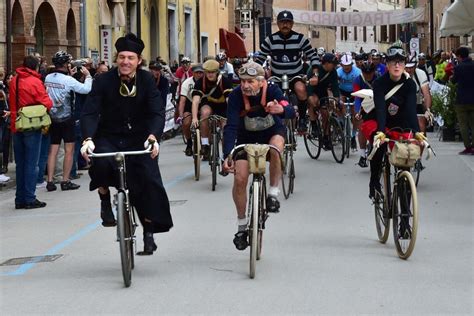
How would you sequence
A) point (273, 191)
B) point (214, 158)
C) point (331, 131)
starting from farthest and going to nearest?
point (331, 131), point (214, 158), point (273, 191)

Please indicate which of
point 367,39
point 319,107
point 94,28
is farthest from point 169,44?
point 367,39

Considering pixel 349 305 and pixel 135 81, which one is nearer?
pixel 349 305

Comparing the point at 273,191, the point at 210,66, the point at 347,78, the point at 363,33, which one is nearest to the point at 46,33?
the point at 347,78

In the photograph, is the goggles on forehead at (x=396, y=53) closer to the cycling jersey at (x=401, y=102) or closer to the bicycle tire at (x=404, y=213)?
the cycling jersey at (x=401, y=102)

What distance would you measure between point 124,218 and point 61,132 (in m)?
8.25

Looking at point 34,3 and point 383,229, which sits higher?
point 34,3

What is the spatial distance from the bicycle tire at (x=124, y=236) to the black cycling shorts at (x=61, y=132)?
8058 mm

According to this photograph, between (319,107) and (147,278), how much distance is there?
1064 cm

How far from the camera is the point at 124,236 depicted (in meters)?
9.07

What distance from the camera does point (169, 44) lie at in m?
48.9

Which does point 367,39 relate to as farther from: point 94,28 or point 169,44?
point 94,28

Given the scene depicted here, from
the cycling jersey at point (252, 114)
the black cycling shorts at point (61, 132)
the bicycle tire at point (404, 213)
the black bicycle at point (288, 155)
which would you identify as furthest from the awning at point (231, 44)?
the bicycle tire at point (404, 213)

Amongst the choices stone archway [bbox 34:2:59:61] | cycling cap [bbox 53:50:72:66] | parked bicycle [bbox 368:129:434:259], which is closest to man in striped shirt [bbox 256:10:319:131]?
cycling cap [bbox 53:50:72:66]

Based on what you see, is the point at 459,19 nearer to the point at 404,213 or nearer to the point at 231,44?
the point at 404,213
